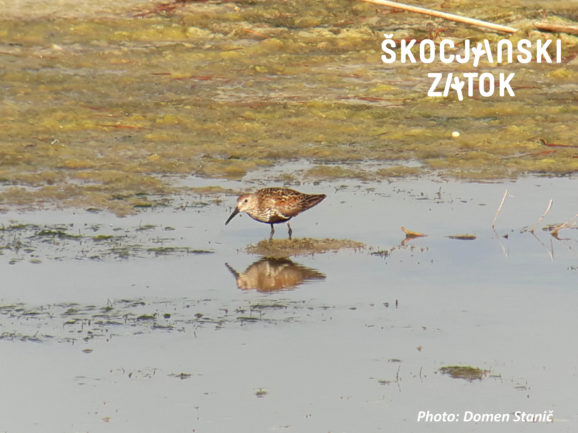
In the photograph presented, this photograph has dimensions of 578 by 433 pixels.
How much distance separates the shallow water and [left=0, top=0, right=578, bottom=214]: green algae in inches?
84.7

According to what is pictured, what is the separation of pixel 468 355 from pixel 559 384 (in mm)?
857

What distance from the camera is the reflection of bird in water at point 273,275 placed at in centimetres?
1217

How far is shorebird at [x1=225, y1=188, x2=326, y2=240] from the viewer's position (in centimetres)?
1403

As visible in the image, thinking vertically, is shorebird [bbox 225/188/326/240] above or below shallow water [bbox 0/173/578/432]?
above

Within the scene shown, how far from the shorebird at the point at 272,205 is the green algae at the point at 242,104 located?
1.60 meters

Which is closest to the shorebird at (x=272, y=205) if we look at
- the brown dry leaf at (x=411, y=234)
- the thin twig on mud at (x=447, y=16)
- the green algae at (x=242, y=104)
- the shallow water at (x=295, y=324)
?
the shallow water at (x=295, y=324)

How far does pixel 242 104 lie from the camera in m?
20.4

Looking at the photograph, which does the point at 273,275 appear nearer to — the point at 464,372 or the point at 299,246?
the point at 299,246

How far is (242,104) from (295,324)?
32.1ft

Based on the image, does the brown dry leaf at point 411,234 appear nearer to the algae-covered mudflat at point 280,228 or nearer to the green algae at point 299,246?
the algae-covered mudflat at point 280,228

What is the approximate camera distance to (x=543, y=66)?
2289cm

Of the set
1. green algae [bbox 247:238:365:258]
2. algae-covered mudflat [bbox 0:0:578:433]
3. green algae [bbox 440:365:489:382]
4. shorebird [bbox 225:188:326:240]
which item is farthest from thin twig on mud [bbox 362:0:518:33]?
green algae [bbox 440:365:489:382]

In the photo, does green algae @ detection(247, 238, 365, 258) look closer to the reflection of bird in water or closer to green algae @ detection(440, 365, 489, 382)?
the reflection of bird in water

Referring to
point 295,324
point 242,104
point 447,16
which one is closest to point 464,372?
point 295,324
